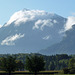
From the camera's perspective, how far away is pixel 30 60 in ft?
477

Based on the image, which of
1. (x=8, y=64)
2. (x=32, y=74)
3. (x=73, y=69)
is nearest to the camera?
(x=8, y=64)

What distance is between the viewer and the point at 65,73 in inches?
6353

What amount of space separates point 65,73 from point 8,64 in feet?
123

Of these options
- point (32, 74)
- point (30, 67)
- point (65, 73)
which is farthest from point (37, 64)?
point (65, 73)

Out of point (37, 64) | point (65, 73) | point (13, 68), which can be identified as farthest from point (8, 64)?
point (65, 73)

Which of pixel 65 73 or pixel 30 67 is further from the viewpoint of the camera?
pixel 65 73

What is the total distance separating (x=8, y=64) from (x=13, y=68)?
334 cm

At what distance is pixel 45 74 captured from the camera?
157m

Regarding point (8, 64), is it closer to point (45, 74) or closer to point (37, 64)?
point (37, 64)

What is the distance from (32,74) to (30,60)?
12.4m

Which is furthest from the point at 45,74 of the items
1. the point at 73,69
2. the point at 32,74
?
the point at 73,69

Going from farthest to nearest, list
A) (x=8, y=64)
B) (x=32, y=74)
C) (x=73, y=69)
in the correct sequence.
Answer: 1. (x=73, y=69)
2. (x=32, y=74)
3. (x=8, y=64)

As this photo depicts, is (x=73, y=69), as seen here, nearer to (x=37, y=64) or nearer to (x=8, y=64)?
(x=37, y=64)

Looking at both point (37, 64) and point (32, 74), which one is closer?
point (37, 64)
